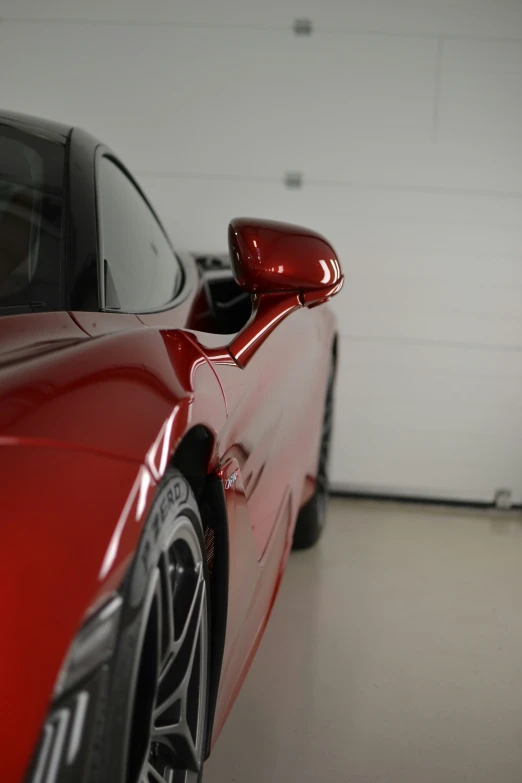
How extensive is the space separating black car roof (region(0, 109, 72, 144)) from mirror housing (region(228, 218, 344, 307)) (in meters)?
0.41

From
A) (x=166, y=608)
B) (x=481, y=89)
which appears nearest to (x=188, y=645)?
(x=166, y=608)

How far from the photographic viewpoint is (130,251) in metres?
1.54

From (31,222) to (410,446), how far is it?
260cm

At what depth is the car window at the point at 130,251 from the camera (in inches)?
52.7

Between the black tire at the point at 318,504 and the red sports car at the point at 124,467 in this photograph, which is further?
the black tire at the point at 318,504

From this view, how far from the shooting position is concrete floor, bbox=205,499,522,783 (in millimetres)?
1653

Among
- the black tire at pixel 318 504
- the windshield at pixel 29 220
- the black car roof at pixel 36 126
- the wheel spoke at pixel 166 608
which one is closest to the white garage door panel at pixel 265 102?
the black tire at pixel 318 504

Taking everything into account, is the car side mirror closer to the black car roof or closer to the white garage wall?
the black car roof

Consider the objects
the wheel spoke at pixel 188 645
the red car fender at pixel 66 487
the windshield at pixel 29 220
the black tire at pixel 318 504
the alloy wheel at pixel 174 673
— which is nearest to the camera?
the red car fender at pixel 66 487

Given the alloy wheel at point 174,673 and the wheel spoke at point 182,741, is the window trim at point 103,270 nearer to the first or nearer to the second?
the alloy wheel at point 174,673

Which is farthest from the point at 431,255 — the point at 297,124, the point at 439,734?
the point at 439,734

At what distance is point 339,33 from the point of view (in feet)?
10.8

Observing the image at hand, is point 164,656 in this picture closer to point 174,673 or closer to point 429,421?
point 174,673

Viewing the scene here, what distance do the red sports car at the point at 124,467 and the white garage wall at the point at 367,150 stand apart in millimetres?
1697
